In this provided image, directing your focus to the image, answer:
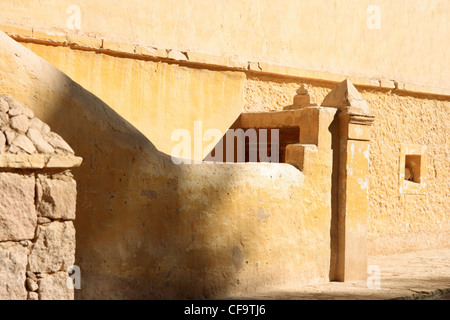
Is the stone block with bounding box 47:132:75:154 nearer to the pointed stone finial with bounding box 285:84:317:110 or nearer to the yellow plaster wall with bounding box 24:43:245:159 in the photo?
the yellow plaster wall with bounding box 24:43:245:159

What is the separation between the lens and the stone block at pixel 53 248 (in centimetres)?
382

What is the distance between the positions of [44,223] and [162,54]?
13.6ft

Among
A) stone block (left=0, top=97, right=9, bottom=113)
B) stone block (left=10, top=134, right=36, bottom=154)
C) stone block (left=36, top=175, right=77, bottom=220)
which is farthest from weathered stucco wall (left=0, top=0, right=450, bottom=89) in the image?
stone block (left=36, top=175, right=77, bottom=220)

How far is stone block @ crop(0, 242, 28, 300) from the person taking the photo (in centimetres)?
366

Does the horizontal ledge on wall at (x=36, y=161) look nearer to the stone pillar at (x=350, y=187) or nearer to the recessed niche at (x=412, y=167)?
the stone pillar at (x=350, y=187)

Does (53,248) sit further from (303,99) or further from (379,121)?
(379,121)

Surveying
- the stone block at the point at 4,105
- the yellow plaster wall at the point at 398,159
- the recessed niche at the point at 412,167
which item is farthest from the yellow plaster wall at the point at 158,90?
the recessed niche at the point at 412,167

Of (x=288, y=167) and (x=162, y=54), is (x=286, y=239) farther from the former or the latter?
(x=162, y=54)

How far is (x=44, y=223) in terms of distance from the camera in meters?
3.86

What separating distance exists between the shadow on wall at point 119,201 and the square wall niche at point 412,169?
5162 millimetres

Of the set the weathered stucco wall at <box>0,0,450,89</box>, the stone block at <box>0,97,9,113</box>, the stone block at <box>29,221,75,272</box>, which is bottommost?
the stone block at <box>29,221,75,272</box>

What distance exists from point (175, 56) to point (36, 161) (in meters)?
4.24

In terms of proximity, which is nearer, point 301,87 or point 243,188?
point 243,188
